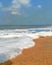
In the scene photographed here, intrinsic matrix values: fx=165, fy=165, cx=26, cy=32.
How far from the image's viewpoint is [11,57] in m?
5.67

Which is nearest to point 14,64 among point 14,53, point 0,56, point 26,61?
point 26,61

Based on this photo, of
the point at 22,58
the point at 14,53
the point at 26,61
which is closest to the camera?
the point at 26,61

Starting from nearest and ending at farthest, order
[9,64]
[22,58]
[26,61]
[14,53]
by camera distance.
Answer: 1. [9,64]
2. [26,61]
3. [22,58]
4. [14,53]

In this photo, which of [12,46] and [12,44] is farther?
[12,44]

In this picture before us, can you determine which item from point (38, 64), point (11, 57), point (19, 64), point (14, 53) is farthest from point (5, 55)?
point (38, 64)

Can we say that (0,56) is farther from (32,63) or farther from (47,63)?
(47,63)

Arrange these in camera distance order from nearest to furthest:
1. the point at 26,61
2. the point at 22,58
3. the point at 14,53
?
the point at 26,61 < the point at 22,58 < the point at 14,53

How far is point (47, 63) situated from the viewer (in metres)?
4.89

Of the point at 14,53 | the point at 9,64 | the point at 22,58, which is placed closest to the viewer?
the point at 9,64

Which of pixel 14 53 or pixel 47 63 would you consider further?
pixel 14 53

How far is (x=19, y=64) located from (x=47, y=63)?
828 mm

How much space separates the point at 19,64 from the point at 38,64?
1.83 feet

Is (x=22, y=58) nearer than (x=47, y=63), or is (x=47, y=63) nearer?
(x=47, y=63)

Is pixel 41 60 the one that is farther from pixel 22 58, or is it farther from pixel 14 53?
pixel 14 53
